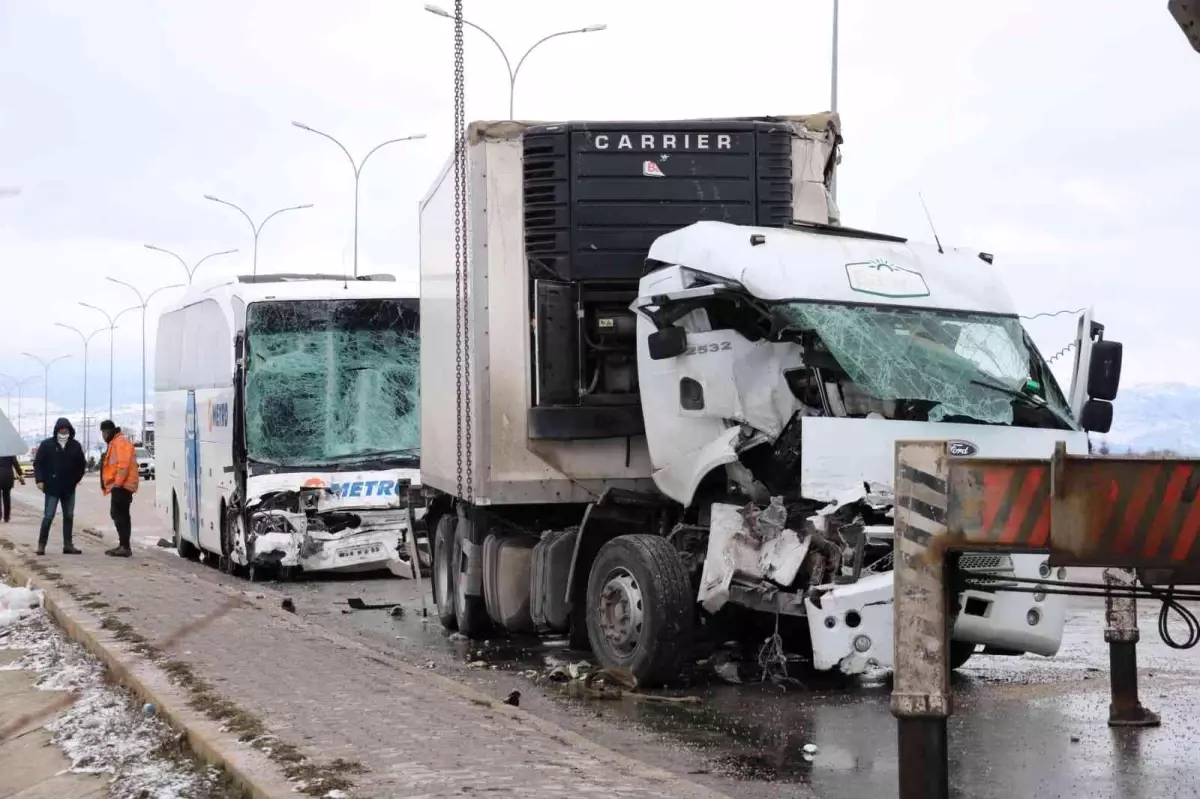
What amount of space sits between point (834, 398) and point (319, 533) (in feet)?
33.4

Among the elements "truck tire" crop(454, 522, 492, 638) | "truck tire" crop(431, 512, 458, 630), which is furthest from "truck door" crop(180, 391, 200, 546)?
"truck tire" crop(454, 522, 492, 638)

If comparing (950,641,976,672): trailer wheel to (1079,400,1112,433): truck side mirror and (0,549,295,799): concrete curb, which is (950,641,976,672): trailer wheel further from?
(0,549,295,799): concrete curb

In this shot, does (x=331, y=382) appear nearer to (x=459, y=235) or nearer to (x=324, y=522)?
(x=324, y=522)

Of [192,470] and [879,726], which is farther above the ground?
[192,470]

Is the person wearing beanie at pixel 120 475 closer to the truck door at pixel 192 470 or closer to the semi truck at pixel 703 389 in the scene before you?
the truck door at pixel 192 470

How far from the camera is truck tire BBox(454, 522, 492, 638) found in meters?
13.2

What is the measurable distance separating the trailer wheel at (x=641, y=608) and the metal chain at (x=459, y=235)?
215 cm

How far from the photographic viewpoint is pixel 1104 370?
9359 millimetres

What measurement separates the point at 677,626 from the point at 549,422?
2.16m

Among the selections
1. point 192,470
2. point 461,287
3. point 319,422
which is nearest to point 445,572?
point 461,287

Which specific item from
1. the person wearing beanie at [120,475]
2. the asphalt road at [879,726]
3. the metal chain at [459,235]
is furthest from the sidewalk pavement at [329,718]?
the person wearing beanie at [120,475]

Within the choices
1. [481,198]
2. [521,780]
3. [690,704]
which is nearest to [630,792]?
[521,780]

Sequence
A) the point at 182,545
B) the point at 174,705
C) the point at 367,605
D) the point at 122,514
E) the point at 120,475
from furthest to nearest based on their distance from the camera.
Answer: the point at 182,545 → the point at 120,475 → the point at 122,514 → the point at 367,605 → the point at 174,705

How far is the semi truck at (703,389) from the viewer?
9.41 meters
